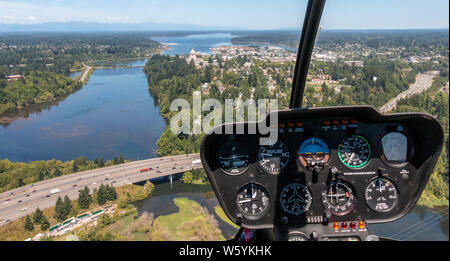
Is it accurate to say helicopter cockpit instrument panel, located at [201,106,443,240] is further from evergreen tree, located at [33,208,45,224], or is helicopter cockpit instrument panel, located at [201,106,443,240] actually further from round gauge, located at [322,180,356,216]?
evergreen tree, located at [33,208,45,224]

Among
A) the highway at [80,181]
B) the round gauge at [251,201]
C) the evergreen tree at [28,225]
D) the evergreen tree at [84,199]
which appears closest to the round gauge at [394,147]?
the round gauge at [251,201]

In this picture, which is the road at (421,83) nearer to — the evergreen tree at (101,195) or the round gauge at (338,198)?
the round gauge at (338,198)

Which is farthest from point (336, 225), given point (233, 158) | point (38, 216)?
point (38, 216)

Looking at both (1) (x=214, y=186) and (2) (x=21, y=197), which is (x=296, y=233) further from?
(2) (x=21, y=197)

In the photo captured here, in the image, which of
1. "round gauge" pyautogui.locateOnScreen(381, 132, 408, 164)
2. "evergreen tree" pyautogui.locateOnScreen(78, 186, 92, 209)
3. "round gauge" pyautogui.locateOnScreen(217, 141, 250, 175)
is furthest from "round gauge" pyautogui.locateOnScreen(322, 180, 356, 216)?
"evergreen tree" pyautogui.locateOnScreen(78, 186, 92, 209)

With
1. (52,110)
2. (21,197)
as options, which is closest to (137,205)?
(21,197)

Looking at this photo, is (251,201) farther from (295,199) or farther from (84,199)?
(84,199)
